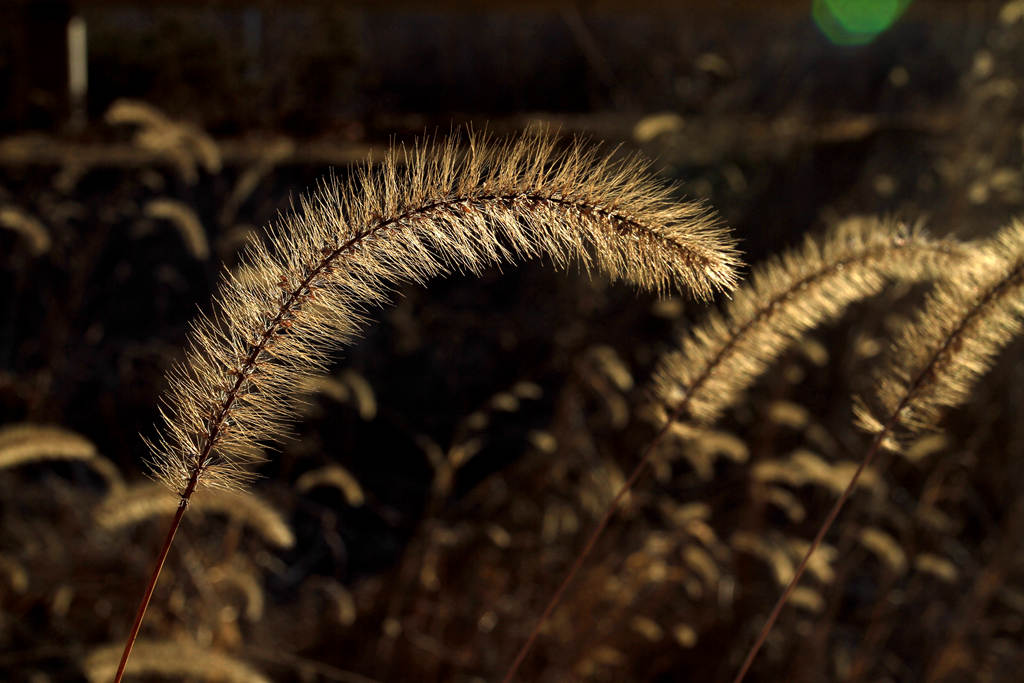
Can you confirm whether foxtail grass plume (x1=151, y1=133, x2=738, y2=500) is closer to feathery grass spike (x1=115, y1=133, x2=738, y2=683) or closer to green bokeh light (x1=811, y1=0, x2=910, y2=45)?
feathery grass spike (x1=115, y1=133, x2=738, y2=683)

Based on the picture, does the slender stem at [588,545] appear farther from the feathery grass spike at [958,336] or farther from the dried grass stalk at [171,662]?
the dried grass stalk at [171,662]

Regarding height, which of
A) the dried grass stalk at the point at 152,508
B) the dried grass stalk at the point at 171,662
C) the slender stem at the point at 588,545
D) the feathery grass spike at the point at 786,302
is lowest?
the dried grass stalk at the point at 171,662

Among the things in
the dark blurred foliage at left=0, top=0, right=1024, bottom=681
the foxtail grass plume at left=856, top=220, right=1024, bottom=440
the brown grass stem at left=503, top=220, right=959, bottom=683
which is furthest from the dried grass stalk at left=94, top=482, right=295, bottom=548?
the foxtail grass plume at left=856, top=220, right=1024, bottom=440

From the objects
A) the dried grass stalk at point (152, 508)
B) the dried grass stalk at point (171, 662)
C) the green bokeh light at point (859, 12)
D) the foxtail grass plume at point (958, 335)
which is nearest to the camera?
the foxtail grass plume at point (958, 335)

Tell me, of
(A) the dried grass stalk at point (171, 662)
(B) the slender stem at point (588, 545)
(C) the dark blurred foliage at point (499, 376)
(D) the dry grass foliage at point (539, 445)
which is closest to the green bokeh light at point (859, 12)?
(C) the dark blurred foliage at point (499, 376)

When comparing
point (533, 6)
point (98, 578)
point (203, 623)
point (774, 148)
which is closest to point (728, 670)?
point (203, 623)

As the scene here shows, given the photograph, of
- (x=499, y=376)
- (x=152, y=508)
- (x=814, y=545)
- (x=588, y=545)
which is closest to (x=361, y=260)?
(x=588, y=545)

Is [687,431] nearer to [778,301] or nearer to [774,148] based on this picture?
[778,301]
